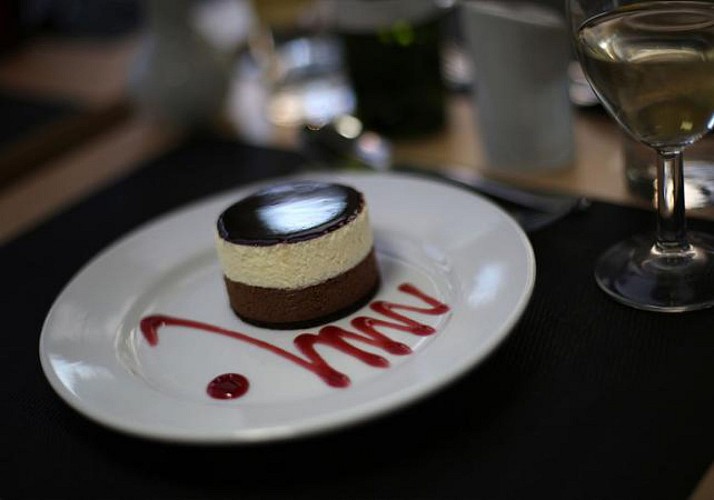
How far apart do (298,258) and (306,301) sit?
37mm

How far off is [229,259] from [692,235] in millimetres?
361

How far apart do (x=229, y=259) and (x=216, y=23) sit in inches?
38.1

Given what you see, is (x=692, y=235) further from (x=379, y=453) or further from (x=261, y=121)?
(x=261, y=121)

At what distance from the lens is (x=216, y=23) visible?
163cm

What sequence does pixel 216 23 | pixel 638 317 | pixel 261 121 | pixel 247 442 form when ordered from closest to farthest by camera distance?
pixel 247 442
pixel 638 317
pixel 261 121
pixel 216 23

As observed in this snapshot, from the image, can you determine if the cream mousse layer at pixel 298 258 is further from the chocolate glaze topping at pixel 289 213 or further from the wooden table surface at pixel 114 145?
the wooden table surface at pixel 114 145

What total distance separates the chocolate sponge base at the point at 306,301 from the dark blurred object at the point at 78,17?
1.01 metres

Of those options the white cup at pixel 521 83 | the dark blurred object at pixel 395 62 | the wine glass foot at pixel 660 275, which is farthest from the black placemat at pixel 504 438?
the dark blurred object at pixel 395 62

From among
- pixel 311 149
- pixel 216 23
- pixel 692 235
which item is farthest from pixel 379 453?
pixel 216 23

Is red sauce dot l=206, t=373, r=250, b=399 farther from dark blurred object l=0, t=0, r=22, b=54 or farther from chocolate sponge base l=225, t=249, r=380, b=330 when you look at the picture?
dark blurred object l=0, t=0, r=22, b=54

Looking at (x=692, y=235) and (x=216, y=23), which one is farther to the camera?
(x=216, y=23)

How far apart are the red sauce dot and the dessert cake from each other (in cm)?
7

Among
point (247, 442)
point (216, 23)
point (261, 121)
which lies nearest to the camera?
point (247, 442)

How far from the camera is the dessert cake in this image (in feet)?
2.39
